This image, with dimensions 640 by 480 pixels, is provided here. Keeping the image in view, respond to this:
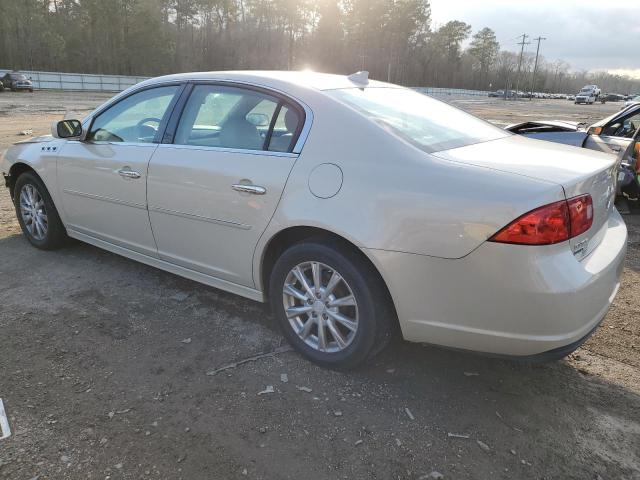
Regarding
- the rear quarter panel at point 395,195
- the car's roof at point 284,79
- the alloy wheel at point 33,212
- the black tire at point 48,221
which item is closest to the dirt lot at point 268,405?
the rear quarter panel at point 395,195

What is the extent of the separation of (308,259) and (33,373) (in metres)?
1.70

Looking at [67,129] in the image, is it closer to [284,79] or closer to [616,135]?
[284,79]

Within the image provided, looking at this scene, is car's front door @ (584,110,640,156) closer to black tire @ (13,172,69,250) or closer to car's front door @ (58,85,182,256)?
car's front door @ (58,85,182,256)

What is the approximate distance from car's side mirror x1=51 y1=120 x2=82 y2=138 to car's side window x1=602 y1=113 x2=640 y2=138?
685 cm

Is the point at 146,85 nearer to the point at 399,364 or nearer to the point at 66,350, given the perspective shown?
the point at 66,350

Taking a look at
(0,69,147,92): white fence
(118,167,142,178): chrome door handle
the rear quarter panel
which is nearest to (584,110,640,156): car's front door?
the rear quarter panel

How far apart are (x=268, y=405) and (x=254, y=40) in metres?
89.3

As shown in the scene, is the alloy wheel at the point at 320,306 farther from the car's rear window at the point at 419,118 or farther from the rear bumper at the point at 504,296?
the car's rear window at the point at 419,118

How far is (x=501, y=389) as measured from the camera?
283 centimetres

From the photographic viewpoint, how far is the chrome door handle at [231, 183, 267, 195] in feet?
9.65

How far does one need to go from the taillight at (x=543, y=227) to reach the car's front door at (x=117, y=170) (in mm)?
2487

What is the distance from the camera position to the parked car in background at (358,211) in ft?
7.50

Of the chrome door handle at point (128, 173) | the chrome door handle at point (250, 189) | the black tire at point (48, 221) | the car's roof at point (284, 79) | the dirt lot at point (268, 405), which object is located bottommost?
the dirt lot at point (268, 405)

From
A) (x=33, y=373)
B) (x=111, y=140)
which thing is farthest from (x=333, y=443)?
(x=111, y=140)
